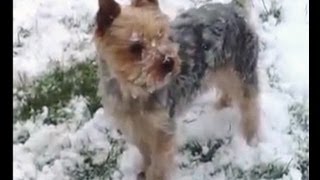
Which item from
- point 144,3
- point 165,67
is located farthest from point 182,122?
point 144,3

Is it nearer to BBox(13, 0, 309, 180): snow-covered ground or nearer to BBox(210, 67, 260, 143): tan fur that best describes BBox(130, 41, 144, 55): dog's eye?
BBox(13, 0, 309, 180): snow-covered ground

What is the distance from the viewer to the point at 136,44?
1.60 m

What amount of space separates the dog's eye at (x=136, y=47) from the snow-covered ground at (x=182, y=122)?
10 cm

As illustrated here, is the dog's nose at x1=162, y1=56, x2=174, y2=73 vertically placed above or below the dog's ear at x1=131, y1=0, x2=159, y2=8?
below

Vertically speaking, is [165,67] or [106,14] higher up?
[106,14]

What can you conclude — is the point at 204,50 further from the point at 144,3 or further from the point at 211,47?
the point at 144,3

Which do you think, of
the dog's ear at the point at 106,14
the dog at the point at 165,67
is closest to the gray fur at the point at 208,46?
the dog at the point at 165,67

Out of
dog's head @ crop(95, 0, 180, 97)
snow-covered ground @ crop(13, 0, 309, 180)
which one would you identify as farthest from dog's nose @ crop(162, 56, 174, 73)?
snow-covered ground @ crop(13, 0, 309, 180)

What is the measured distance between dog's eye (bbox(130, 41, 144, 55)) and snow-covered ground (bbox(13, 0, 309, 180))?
0.32 feet

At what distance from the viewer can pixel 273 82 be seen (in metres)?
1.74

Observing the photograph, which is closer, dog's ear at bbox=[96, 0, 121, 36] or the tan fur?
dog's ear at bbox=[96, 0, 121, 36]

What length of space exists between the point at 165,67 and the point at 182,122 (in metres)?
0.14

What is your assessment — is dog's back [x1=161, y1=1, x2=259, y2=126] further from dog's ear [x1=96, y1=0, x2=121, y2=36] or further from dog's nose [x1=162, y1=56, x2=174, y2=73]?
dog's ear [x1=96, y1=0, x2=121, y2=36]

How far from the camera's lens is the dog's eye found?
1.60 meters
